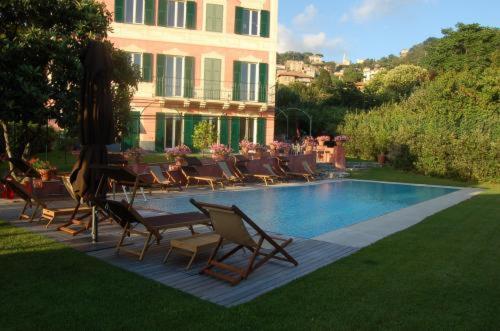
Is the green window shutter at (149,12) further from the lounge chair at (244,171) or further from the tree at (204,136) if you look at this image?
the lounge chair at (244,171)

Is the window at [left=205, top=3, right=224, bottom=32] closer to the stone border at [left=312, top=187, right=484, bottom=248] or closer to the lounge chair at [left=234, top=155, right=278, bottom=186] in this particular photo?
the lounge chair at [left=234, top=155, right=278, bottom=186]

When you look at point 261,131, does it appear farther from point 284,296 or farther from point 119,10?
point 284,296

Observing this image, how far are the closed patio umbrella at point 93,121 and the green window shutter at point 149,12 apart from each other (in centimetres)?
1799

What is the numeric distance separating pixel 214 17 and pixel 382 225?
1860cm

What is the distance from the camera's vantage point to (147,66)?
23438 mm

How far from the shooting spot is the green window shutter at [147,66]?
76.6 feet

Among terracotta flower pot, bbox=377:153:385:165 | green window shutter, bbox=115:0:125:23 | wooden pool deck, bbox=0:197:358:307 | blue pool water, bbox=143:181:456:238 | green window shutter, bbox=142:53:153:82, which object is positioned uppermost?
green window shutter, bbox=115:0:125:23

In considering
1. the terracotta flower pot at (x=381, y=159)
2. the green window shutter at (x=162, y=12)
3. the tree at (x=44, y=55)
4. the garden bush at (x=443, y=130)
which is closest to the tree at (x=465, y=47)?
the garden bush at (x=443, y=130)

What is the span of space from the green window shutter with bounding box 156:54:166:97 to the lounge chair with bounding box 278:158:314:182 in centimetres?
945

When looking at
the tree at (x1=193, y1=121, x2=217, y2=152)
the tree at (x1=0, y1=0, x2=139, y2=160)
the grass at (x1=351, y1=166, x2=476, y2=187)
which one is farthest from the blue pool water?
the tree at (x1=193, y1=121, x2=217, y2=152)

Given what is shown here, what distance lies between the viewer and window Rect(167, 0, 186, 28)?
23.9 metres

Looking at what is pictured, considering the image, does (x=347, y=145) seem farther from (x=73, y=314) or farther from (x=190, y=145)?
(x=73, y=314)

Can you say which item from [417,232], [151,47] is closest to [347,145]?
[151,47]

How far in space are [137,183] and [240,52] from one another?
67.0 ft
